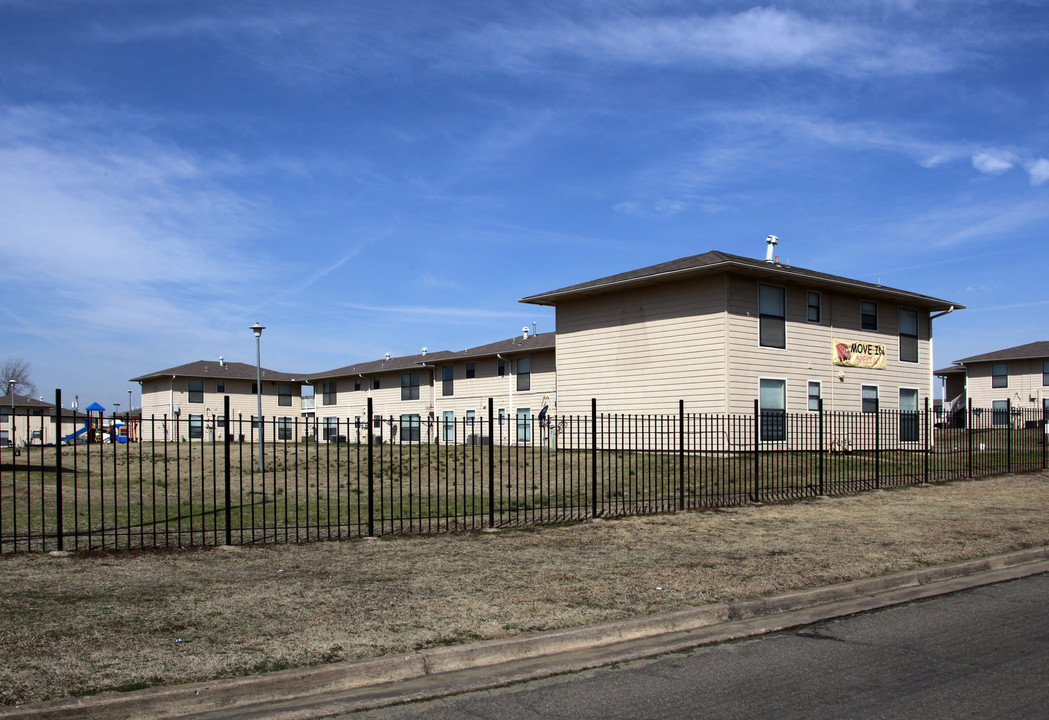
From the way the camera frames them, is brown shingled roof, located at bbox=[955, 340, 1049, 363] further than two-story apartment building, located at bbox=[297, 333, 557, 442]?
Yes

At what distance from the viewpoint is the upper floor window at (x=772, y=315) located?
26.4 meters

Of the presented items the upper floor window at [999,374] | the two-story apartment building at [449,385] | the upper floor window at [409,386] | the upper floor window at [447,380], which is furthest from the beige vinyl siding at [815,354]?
the upper floor window at [409,386]

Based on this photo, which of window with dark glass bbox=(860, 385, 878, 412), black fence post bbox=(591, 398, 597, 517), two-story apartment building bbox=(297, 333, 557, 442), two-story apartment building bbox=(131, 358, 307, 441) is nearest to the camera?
black fence post bbox=(591, 398, 597, 517)

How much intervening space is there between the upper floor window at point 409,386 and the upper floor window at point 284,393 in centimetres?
1637

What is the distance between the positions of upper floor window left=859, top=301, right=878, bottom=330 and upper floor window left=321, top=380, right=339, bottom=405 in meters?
39.2

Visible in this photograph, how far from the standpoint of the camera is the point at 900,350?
30.8 m

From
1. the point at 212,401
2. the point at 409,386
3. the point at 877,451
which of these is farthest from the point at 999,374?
the point at 212,401

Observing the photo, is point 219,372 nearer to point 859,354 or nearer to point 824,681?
point 859,354

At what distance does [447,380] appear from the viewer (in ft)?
159

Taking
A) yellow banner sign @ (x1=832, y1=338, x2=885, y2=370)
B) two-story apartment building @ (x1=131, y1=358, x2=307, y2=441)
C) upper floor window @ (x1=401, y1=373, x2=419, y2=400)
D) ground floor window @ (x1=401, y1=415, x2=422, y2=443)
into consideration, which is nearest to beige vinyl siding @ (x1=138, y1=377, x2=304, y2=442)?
two-story apartment building @ (x1=131, y1=358, x2=307, y2=441)

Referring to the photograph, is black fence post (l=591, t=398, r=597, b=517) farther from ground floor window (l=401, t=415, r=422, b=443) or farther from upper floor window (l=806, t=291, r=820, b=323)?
upper floor window (l=806, t=291, r=820, b=323)

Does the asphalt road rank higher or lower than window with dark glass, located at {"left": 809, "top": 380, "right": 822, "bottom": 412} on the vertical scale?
lower

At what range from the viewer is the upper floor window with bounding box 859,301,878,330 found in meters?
29.6

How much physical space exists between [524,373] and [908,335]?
1914 centimetres
